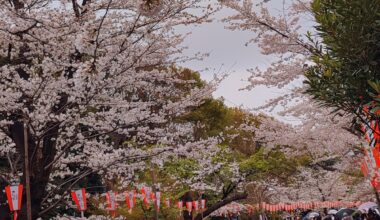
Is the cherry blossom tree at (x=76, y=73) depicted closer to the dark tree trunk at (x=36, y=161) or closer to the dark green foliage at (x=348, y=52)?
the dark tree trunk at (x=36, y=161)

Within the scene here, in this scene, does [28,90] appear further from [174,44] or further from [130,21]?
[174,44]

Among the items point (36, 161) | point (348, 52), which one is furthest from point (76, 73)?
point (348, 52)

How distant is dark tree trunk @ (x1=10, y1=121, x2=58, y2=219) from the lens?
721cm

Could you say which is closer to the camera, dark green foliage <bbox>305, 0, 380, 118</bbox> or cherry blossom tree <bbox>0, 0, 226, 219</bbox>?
dark green foliage <bbox>305, 0, 380, 118</bbox>

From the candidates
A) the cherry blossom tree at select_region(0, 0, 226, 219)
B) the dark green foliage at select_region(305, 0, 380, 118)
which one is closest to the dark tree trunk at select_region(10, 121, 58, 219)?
the cherry blossom tree at select_region(0, 0, 226, 219)

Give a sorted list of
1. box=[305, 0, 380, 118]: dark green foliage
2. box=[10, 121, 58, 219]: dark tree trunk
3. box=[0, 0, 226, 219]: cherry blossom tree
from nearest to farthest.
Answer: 1. box=[305, 0, 380, 118]: dark green foliage
2. box=[0, 0, 226, 219]: cherry blossom tree
3. box=[10, 121, 58, 219]: dark tree trunk

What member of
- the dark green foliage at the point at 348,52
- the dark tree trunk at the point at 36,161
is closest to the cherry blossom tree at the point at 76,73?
the dark tree trunk at the point at 36,161

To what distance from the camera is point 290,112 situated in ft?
36.9

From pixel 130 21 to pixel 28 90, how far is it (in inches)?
74.7

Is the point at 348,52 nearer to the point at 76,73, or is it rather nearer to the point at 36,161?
the point at 76,73

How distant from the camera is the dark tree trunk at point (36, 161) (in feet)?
23.7

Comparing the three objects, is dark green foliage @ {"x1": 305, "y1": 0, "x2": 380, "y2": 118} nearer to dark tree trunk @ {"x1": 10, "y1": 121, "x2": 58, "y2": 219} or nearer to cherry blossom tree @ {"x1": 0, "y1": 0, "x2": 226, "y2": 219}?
cherry blossom tree @ {"x1": 0, "y1": 0, "x2": 226, "y2": 219}

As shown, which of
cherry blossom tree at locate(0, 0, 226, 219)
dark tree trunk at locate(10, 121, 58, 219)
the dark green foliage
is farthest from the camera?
dark tree trunk at locate(10, 121, 58, 219)

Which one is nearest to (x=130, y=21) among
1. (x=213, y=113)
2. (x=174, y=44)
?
→ (x=174, y=44)
